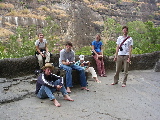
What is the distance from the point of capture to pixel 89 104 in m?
4.71

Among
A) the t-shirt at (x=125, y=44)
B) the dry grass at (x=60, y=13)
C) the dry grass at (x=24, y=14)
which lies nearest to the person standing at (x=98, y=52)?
the t-shirt at (x=125, y=44)

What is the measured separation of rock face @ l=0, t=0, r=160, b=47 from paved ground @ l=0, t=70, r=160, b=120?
31.9 meters

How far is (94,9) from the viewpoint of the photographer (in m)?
62.2

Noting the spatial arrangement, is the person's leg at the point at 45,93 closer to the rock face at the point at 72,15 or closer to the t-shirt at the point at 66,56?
the t-shirt at the point at 66,56

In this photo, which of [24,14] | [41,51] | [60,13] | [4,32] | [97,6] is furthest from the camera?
[97,6]

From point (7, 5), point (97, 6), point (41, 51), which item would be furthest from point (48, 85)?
point (97, 6)

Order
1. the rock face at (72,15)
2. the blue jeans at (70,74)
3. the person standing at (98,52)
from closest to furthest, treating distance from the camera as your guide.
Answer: the blue jeans at (70,74)
the person standing at (98,52)
the rock face at (72,15)

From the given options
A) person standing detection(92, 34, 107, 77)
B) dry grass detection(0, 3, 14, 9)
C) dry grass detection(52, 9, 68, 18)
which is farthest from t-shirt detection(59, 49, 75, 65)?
dry grass detection(52, 9, 68, 18)

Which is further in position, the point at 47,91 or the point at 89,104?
the point at 89,104

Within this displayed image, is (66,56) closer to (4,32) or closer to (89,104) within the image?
(89,104)

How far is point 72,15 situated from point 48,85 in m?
48.3

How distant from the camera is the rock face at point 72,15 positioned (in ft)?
136

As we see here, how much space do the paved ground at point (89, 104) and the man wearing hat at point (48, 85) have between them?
5.5 inches

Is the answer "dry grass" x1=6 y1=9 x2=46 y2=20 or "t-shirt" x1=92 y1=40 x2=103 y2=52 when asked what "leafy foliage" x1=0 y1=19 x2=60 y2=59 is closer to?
"t-shirt" x1=92 y1=40 x2=103 y2=52
